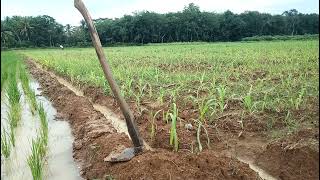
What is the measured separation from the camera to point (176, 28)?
167 ft

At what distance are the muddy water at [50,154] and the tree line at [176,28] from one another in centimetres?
4120

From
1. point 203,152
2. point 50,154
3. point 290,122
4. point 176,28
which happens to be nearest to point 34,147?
point 50,154

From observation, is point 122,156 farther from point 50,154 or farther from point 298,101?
point 298,101

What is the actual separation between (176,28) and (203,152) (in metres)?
47.9

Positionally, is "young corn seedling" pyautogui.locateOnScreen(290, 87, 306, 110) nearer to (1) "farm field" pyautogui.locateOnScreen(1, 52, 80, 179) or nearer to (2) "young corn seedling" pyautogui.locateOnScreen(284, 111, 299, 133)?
(2) "young corn seedling" pyautogui.locateOnScreen(284, 111, 299, 133)

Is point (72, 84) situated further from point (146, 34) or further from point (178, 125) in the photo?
point (146, 34)

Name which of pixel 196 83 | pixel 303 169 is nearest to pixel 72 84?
pixel 196 83

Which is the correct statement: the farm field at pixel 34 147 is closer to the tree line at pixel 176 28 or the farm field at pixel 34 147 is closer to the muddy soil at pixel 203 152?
the muddy soil at pixel 203 152

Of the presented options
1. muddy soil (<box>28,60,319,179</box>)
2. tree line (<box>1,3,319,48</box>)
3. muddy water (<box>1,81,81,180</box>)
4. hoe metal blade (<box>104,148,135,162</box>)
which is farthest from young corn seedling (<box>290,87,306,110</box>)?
tree line (<box>1,3,319,48</box>)

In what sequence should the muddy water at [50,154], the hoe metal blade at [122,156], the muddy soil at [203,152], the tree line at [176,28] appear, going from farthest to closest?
the tree line at [176,28]
the muddy water at [50,154]
the hoe metal blade at [122,156]
the muddy soil at [203,152]

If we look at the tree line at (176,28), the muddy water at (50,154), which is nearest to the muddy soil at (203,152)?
the muddy water at (50,154)

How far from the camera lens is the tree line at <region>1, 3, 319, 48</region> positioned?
48.4 metres

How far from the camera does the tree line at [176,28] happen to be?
159ft

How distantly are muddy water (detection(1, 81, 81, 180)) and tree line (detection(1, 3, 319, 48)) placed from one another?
4120 centimetres
